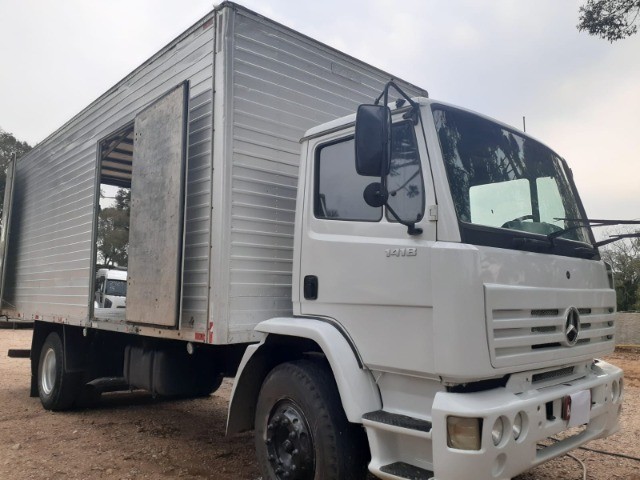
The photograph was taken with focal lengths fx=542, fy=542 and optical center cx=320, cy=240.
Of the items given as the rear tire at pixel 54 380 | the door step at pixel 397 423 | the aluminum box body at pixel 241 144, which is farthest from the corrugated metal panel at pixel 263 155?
the rear tire at pixel 54 380

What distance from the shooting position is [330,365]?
3221 mm

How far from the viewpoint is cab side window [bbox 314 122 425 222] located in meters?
2.98

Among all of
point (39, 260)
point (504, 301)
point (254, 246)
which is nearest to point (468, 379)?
point (504, 301)

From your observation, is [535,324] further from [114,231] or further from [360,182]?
[114,231]

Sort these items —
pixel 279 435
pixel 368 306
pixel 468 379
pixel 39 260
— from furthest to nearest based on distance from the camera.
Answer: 1. pixel 39 260
2. pixel 279 435
3. pixel 368 306
4. pixel 468 379

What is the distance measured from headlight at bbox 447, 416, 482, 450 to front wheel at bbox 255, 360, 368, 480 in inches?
28.5

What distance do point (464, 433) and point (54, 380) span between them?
559 cm

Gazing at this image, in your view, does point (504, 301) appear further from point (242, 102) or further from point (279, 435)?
point (242, 102)

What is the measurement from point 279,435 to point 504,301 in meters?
1.68

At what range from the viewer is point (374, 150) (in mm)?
2844

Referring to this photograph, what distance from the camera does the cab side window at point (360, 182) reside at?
117 inches

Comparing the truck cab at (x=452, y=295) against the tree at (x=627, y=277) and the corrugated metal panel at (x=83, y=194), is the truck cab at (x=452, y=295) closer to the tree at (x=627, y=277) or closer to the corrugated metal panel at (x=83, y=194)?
the corrugated metal panel at (x=83, y=194)

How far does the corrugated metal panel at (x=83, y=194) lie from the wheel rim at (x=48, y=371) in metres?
0.53

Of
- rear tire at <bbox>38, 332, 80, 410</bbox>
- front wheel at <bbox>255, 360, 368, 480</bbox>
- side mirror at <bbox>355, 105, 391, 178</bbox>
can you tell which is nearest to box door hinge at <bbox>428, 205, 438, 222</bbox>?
side mirror at <bbox>355, 105, 391, 178</bbox>
